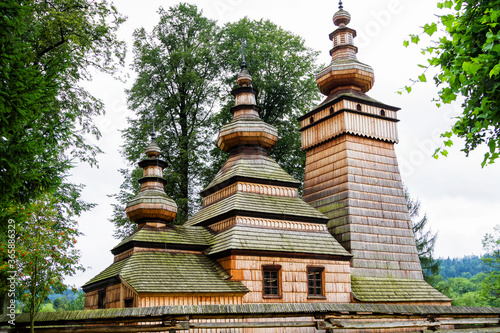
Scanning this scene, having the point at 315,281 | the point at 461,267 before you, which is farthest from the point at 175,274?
the point at 461,267

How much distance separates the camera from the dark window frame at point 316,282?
1842 centimetres

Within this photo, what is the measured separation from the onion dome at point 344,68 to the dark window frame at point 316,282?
9.97m

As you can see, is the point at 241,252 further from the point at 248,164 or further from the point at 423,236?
the point at 423,236

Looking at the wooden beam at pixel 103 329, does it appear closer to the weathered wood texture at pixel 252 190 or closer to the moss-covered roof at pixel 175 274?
the moss-covered roof at pixel 175 274

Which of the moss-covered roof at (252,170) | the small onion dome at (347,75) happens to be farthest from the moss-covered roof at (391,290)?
the small onion dome at (347,75)

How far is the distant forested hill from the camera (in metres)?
123

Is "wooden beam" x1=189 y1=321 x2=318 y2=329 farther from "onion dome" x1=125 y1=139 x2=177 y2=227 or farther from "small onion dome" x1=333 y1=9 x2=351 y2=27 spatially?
"small onion dome" x1=333 y1=9 x2=351 y2=27

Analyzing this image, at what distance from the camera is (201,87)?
98.6 feet

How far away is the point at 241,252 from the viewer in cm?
1723

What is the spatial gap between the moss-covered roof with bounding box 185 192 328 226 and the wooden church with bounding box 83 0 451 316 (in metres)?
0.05

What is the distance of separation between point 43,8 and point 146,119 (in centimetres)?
1299

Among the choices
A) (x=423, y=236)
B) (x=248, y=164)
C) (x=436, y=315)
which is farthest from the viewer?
(x=423, y=236)

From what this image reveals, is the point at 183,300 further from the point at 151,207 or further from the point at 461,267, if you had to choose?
the point at 461,267

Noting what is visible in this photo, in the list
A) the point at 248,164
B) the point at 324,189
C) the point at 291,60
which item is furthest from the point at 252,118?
the point at 291,60
